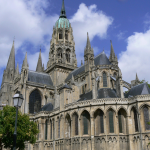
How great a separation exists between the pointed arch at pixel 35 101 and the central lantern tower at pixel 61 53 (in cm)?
519

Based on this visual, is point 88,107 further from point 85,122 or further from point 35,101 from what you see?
point 35,101

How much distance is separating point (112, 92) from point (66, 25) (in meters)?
29.7

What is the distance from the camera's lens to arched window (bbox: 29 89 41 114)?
150 feet

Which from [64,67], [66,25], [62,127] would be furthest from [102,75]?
[66,25]

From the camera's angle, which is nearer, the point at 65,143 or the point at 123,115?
the point at 123,115

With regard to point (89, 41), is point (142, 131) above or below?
below

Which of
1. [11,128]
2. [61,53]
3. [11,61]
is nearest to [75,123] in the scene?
[11,128]

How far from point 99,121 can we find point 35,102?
20354 millimetres

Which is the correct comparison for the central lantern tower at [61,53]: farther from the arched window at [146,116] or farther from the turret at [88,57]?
the arched window at [146,116]

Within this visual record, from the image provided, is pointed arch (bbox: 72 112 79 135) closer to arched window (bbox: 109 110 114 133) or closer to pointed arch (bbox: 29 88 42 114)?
arched window (bbox: 109 110 114 133)

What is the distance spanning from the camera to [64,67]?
51.9 m

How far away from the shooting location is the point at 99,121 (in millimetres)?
30344

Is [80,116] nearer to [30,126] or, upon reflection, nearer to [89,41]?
[30,126]

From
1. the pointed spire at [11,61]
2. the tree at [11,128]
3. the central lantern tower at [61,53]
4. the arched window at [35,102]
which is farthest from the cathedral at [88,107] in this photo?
the pointed spire at [11,61]
